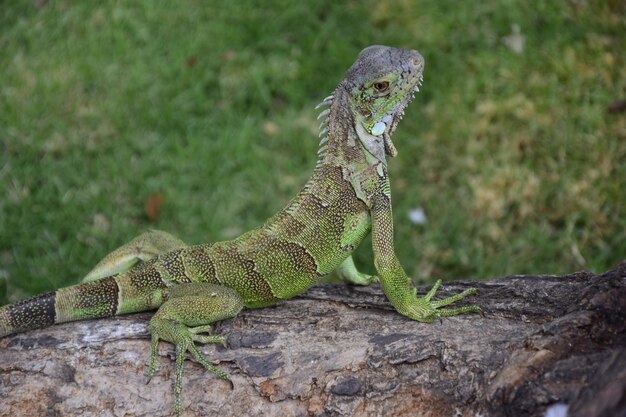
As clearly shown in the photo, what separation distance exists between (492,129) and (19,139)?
3416 mm

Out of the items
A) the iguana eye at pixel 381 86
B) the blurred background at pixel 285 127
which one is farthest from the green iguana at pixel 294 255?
the blurred background at pixel 285 127

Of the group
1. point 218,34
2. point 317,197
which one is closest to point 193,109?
point 218,34

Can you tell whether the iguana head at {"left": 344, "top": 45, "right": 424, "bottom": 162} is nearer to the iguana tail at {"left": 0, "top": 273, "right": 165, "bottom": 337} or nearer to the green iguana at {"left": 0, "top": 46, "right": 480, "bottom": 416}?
the green iguana at {"left": 0, "top": 46, "right": 480, "bottom": 416}

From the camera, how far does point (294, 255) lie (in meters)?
3.32

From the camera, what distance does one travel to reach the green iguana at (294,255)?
3068 mm

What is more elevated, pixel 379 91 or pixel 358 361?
pixel 379 91

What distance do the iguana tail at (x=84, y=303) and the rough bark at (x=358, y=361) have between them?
0.15ft

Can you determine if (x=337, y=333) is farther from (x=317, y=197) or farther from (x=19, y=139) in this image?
(x=19, y=139)

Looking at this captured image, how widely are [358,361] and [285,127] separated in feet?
9.81

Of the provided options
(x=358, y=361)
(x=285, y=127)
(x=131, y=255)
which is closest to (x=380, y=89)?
(x=358, y=361)

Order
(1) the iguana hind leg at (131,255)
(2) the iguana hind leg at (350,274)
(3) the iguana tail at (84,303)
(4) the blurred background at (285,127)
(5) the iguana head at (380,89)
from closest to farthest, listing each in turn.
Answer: (3) the iguana tail at (84,303)
(5) the iguana head at (380,89)
(1) the iguana hind leg at (131,255)
(2) the iguana hind leg at (350,274)
(4) the blurred background at (285,127)

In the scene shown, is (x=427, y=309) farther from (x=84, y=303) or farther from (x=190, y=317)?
(x=84, y=303)

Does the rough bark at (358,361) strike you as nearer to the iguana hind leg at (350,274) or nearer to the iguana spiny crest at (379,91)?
the iguana hind leg at (350,274)

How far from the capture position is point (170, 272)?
3.25 m
